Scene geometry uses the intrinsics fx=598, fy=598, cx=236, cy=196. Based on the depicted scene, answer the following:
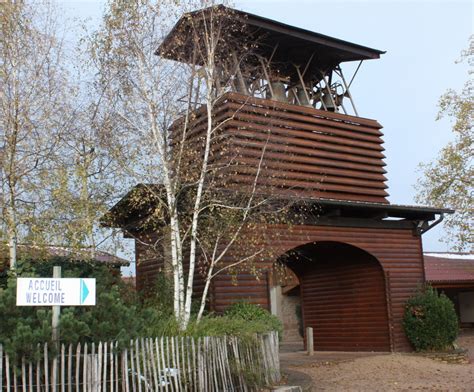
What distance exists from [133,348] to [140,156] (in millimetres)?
4987

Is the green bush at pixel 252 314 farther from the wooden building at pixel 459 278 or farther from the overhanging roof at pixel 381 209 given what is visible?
the wooden building at pixel 459 278

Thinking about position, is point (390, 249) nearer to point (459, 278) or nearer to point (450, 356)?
point (450, 356)

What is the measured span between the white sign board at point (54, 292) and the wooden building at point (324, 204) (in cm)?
700

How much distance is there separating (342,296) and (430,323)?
11.1 feet

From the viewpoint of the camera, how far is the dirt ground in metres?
12.2

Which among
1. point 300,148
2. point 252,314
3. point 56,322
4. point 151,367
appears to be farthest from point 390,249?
point 56,322

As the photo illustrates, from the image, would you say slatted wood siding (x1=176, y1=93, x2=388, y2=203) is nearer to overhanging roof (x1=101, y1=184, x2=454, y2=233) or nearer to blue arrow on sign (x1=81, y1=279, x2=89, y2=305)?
overhanging roof (x1=101, y1=184, x2=454, y2=233)

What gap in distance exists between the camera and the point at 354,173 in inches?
768

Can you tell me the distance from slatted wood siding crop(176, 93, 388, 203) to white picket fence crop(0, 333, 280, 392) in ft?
14.1

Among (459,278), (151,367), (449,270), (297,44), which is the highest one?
(297,44)

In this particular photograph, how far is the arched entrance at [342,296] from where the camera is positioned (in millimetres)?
18953

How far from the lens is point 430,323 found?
18.0 meters

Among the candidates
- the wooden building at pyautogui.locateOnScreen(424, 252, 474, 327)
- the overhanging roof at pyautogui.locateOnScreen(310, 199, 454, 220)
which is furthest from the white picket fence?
the wooden building at pyautogui.locateOnScreen(424, 252, 474, 327)

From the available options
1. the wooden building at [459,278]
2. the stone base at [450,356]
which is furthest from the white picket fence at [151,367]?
the wooden building at [459,278]
